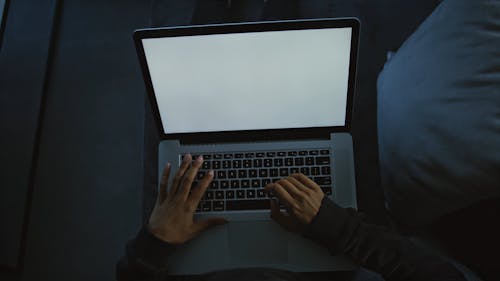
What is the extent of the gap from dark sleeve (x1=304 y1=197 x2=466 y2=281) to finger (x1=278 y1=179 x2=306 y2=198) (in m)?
0.05

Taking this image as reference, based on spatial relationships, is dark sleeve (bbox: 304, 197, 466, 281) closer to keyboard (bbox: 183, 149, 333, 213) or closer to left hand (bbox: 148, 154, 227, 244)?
keyboard (bbox: 183, 149, 333, 213)

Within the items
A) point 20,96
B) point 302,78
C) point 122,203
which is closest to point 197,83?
point 302,78

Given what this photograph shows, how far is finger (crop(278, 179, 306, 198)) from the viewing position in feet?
2.63

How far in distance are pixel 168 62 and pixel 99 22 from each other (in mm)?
688

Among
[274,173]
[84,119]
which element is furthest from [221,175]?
[84,119]

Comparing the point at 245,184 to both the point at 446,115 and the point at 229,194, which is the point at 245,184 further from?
the point at 446,115

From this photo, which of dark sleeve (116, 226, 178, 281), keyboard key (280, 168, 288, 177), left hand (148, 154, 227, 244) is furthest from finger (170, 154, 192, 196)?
keyboard key (280, 168, 288, 177)

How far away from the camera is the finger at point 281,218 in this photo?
843 millimetres

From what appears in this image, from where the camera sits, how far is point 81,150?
127 centimetres

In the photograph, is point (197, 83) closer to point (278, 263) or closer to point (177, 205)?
point (177, 205)

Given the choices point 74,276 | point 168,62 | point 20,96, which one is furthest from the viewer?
point 20,96

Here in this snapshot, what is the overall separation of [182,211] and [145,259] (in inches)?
5.3

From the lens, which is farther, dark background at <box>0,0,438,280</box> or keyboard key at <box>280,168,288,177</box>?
dark background at <box>0,0,438,280</box>

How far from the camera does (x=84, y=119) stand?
1.30 meters
